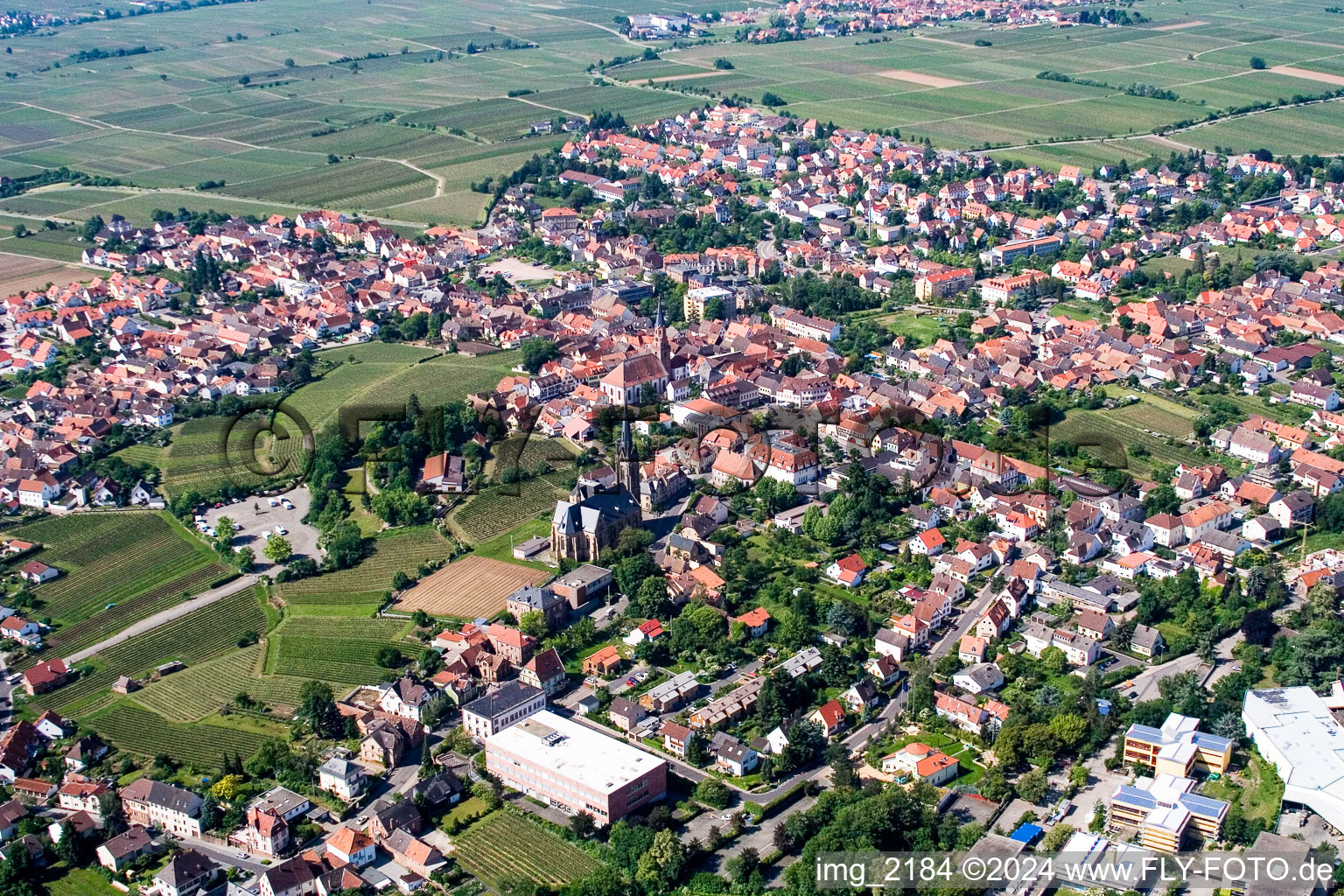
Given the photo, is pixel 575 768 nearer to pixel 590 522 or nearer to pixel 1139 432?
pixel 590 522

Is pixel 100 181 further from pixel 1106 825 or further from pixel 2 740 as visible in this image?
pixel 1106 825

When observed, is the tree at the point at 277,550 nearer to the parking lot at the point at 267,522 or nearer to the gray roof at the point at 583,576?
the parking lot at the point at 267,522

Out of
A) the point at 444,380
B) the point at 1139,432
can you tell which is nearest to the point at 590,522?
the point at 444,380

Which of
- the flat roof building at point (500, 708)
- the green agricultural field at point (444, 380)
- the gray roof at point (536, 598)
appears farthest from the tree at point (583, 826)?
the green agricultural field at point (444, 380)

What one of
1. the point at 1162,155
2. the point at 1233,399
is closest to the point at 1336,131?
the point at 1162,155

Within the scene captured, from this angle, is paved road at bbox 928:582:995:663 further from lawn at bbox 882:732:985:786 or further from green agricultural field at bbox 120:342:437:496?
green agricultural field at bbox 120:342:437:496
